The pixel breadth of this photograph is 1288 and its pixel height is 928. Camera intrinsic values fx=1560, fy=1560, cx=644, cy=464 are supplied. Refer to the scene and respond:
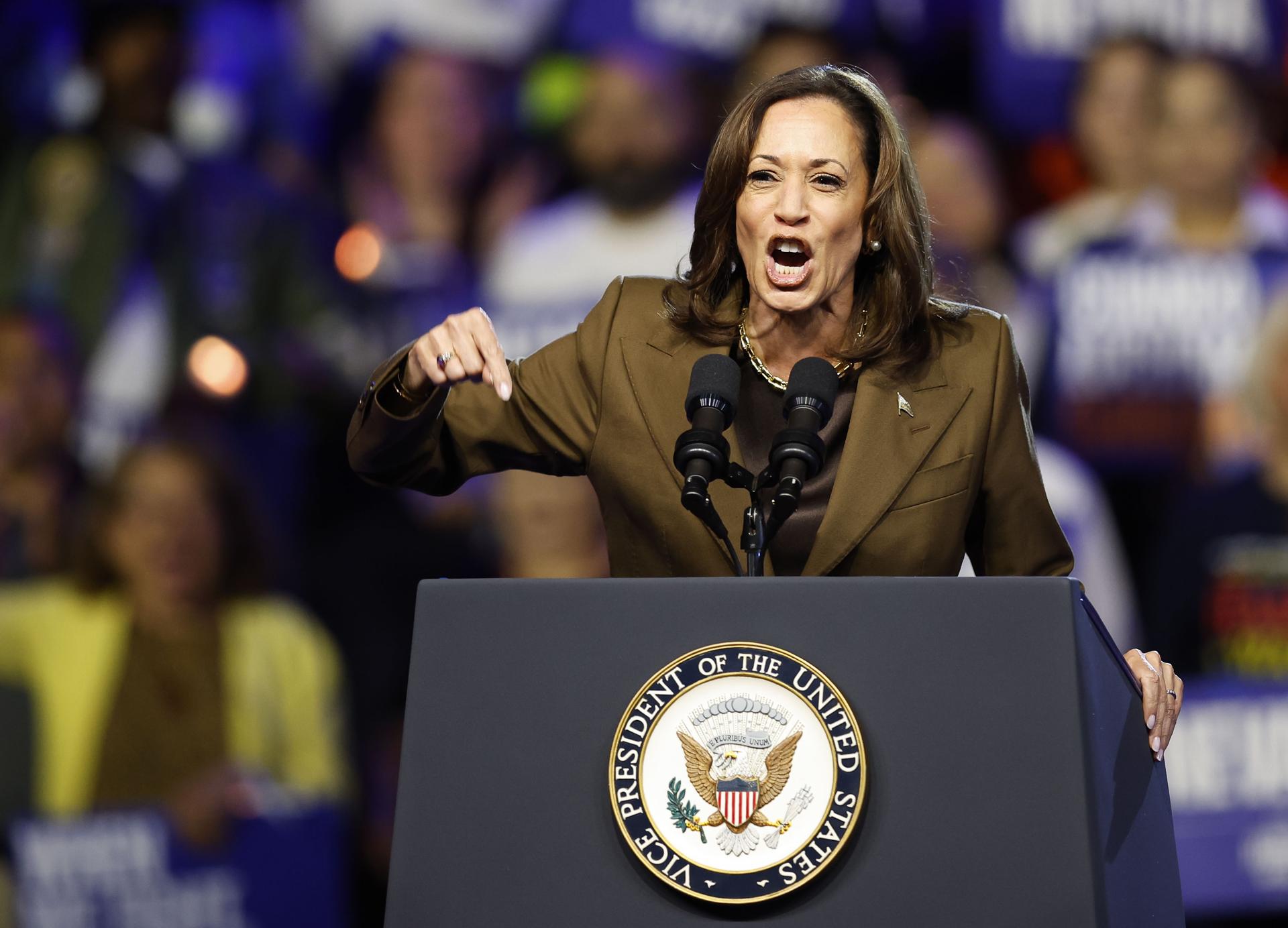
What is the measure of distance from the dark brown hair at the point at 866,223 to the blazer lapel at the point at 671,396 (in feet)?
0.16

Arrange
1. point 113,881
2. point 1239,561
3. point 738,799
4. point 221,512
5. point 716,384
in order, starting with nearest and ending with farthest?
point 738,799, point 716,384, point 113,881, point 1239,561, point 221,512

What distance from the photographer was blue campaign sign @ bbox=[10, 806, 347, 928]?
16.4ft

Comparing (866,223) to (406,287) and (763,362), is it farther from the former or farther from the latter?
(406,287)

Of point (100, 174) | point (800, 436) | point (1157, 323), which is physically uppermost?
point (100, 174)

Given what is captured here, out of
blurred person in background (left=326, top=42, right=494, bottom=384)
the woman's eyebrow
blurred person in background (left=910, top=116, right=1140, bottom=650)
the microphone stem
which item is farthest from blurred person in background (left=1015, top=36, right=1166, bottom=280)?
the microphone stem

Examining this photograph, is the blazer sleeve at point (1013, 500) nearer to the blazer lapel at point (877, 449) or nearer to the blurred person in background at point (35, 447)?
the blazer lapel at point (877, 449)

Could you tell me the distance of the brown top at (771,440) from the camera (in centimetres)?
190

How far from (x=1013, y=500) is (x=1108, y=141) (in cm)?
385

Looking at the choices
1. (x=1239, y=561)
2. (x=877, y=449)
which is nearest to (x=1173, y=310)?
(x=1239, y=561)

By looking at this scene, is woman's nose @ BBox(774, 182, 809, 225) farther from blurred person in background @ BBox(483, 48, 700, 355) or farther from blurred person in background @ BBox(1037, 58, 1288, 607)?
blurred person in background @ BBox(1037, 58, 1288, 607)

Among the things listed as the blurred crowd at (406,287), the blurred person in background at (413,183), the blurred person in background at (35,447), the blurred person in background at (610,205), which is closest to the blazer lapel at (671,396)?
the blurred crowd at (406,287)

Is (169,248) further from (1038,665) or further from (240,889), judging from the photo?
(1038,665)

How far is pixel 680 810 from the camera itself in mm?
1379

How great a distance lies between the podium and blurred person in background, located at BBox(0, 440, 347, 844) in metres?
3.84
